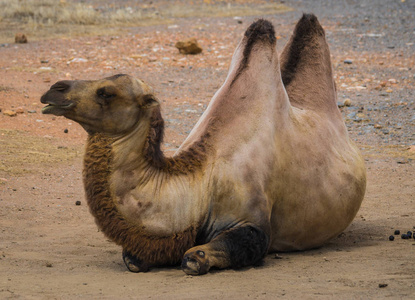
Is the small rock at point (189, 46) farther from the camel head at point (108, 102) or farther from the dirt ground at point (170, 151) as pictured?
the camel head at point (108, 102)

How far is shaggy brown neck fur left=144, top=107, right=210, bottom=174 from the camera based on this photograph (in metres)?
5.53

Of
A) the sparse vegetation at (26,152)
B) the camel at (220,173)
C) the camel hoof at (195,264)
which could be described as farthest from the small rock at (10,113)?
the camel hoof at (195,264)

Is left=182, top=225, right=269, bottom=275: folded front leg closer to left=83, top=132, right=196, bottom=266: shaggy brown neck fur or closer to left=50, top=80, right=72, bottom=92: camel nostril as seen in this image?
left=83, top=132, right=196, bottom=266: shaggy brown neck fur

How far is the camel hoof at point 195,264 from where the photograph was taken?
5.27 m

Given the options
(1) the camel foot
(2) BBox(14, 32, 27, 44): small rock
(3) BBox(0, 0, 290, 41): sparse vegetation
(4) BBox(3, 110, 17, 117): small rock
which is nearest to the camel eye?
(1) the camel foot

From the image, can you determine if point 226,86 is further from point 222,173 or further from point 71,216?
point 71,216

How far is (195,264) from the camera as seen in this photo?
5.28m

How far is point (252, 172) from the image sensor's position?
5.82 metres

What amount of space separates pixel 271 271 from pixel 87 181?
1.59 metres

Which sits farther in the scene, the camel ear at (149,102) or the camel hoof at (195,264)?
the camel ear at (149,102)

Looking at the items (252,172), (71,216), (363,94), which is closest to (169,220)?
(252,172)

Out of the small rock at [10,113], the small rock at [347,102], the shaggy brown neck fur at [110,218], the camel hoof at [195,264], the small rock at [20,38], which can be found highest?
the shaggy brown neck fur at [110,218]

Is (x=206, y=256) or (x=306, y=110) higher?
(x=306, y=110)

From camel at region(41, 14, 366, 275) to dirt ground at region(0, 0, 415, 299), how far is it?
21 centimetres
